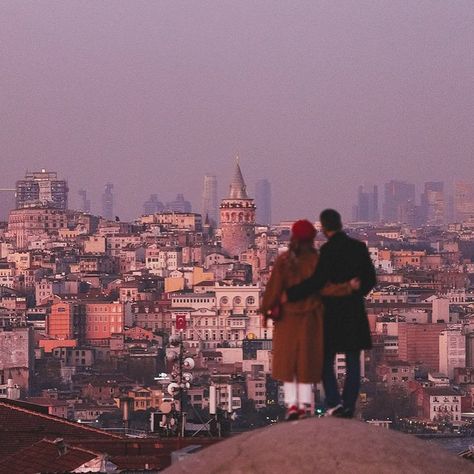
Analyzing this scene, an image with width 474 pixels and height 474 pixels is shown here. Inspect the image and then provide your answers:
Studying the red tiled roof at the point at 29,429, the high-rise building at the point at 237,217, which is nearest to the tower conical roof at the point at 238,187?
the high-rise building at the point at 237,217

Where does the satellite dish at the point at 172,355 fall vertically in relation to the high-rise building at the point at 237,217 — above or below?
below

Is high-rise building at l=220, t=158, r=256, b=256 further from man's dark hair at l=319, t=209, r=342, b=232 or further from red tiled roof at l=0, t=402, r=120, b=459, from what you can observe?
man's dark hair at l=319, t=209, r=342, b=232

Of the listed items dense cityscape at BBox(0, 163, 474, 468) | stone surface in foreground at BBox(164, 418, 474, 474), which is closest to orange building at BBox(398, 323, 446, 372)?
dense cityscape at BBox(0, 163, 474, 468)

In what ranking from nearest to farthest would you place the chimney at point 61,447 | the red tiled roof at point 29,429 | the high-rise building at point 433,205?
the chimney at point 61,447 < the red tiled roof at point 29,429 < the high-rise building at point 433,205

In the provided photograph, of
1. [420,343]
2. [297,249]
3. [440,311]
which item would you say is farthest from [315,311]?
[440,311]

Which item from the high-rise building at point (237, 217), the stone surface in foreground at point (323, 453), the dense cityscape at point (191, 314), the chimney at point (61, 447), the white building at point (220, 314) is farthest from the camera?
the high-rise building at point (237, 217)

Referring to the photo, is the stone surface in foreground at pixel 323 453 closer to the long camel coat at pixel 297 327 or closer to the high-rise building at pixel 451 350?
the long camel coat at pixel 297 327

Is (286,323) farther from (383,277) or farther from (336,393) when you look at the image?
(383,277)
